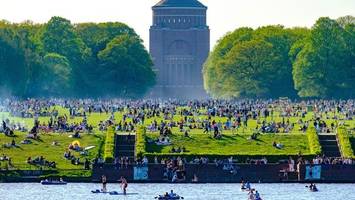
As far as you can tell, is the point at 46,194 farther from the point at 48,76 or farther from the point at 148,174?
the point at 48,76

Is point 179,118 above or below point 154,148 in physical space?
above

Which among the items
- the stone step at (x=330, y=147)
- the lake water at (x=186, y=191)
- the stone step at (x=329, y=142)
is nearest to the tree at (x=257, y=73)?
the stone step at (x=329, y=142)

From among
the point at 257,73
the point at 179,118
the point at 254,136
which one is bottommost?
the point at 254,136

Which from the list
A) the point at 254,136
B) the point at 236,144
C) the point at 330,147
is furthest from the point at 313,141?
the point at 236,144

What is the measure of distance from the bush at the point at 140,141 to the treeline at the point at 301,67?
229ft

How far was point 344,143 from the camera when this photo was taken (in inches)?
4350

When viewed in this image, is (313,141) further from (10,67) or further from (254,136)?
(10,67)

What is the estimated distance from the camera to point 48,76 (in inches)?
7840

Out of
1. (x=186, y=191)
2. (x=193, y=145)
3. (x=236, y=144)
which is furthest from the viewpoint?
(x=236, y=144)

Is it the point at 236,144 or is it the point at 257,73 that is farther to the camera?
the point at 257,73

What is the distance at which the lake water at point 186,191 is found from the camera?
92.3m

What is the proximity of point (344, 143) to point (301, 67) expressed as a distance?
2939 inches

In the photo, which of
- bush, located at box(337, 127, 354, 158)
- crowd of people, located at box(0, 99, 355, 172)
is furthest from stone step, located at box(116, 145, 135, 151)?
bush, located at box(337, 127, 354, 158)

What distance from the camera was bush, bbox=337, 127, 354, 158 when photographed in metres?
108
